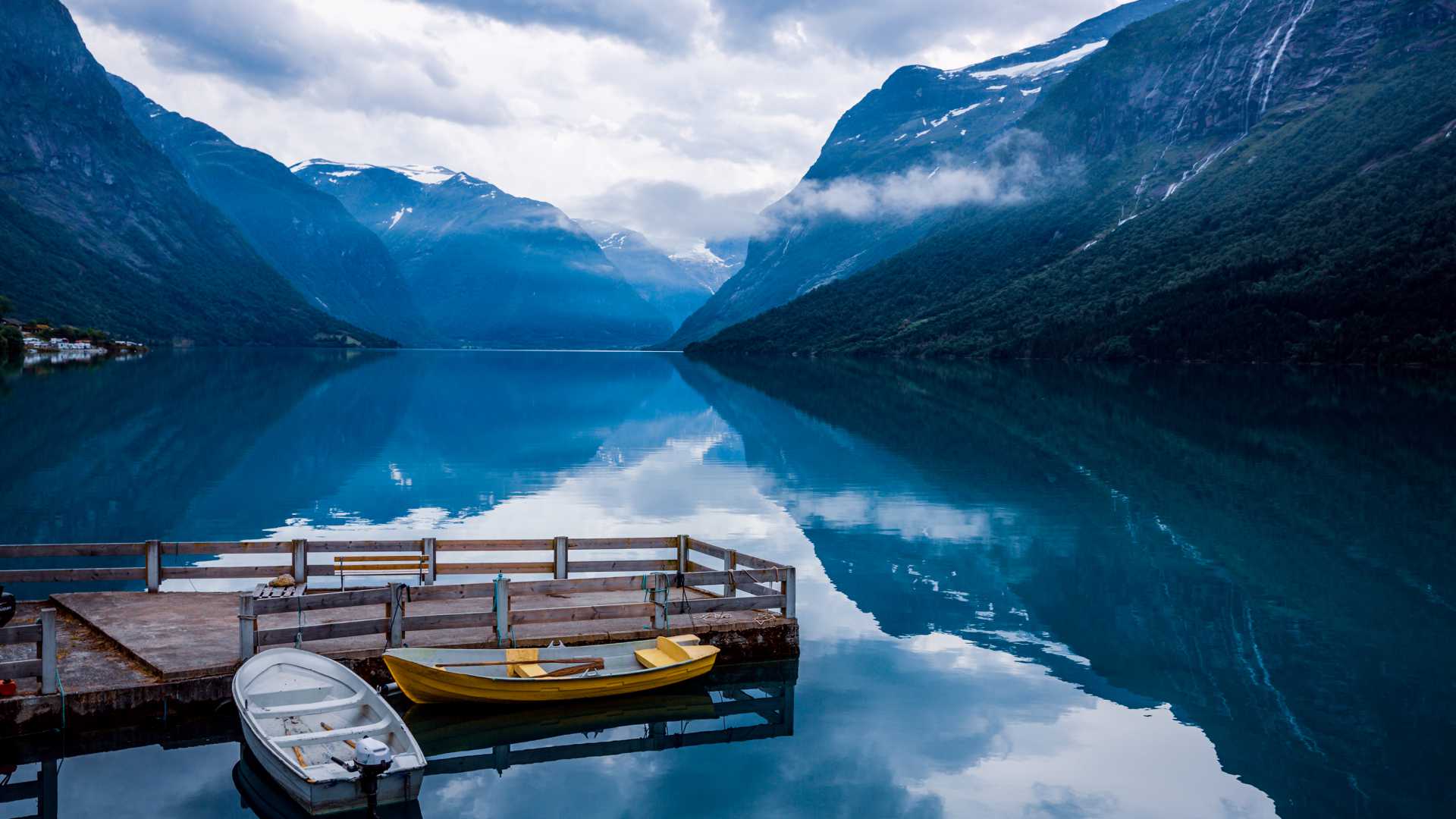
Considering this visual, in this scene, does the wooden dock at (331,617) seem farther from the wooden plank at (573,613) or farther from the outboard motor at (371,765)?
the outboard motor at (371,765)

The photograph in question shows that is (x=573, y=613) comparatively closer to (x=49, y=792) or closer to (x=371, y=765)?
(x=371, y=765)

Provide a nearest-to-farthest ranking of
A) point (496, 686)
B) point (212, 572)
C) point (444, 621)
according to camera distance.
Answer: point (496, 686), point (444, 621), point (212, 572)

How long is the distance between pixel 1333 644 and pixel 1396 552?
960cm

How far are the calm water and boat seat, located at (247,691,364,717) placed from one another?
Answer: 932 mm

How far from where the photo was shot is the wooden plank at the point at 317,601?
1506 cm

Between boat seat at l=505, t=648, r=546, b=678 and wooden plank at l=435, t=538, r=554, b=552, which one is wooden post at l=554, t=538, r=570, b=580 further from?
boat seat at l=505, t=648, r=546, b=678

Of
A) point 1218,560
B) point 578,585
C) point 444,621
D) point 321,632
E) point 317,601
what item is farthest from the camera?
point 1218,560

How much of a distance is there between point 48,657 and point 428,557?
7148 millimetres

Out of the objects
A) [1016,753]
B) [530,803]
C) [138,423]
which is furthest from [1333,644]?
[138,423]

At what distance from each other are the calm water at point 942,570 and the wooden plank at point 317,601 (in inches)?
78.6

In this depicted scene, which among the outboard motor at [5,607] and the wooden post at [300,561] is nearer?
the outboard motor at [5,607]

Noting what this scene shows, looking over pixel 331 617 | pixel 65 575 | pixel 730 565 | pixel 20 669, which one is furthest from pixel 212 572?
pixel 730 565

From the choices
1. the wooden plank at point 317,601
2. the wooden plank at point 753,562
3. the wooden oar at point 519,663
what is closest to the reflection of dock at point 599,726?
the wooden oar at point 519,663

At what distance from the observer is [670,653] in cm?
1658
